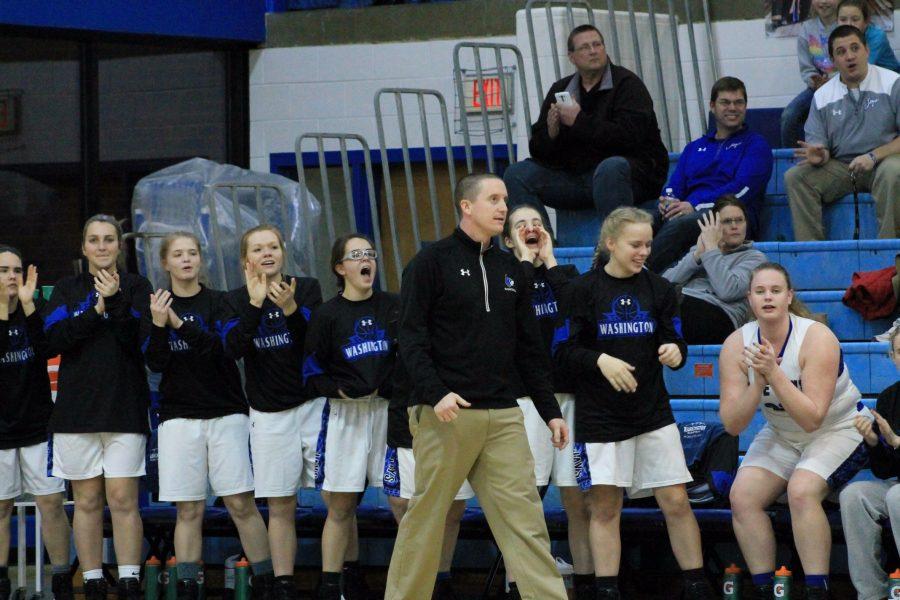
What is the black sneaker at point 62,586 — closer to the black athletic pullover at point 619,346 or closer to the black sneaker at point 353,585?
the black sneaker at point 353,585

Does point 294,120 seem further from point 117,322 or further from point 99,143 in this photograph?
point 117,322

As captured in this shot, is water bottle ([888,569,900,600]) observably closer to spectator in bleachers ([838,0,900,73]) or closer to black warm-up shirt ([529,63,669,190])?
black warm-up shirt ([529,63,669,190])

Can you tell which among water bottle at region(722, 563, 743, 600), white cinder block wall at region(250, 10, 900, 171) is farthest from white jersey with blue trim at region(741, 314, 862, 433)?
white cinder block wall at region(250, 10, 900, 171)

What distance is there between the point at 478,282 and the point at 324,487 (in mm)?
1504

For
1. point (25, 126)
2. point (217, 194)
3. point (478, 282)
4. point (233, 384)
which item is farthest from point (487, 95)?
point (478, 282)

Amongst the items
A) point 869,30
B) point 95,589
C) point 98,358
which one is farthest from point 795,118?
point 95,589

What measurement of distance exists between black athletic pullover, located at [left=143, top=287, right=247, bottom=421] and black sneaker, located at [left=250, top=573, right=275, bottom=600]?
77 cm

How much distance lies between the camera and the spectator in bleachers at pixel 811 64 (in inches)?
349

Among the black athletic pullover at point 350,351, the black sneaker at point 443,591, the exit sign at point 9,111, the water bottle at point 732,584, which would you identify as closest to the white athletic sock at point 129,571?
the black athletic pullover at point 350,351

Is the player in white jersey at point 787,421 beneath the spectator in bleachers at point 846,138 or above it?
beneath

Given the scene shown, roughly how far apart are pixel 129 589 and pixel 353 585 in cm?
102

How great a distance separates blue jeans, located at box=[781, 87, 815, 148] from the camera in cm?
886

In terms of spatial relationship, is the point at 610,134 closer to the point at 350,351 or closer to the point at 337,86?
the point at 350,351

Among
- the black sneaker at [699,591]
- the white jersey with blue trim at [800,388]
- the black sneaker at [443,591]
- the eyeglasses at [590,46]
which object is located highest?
the eyeglasses at [590,46]
